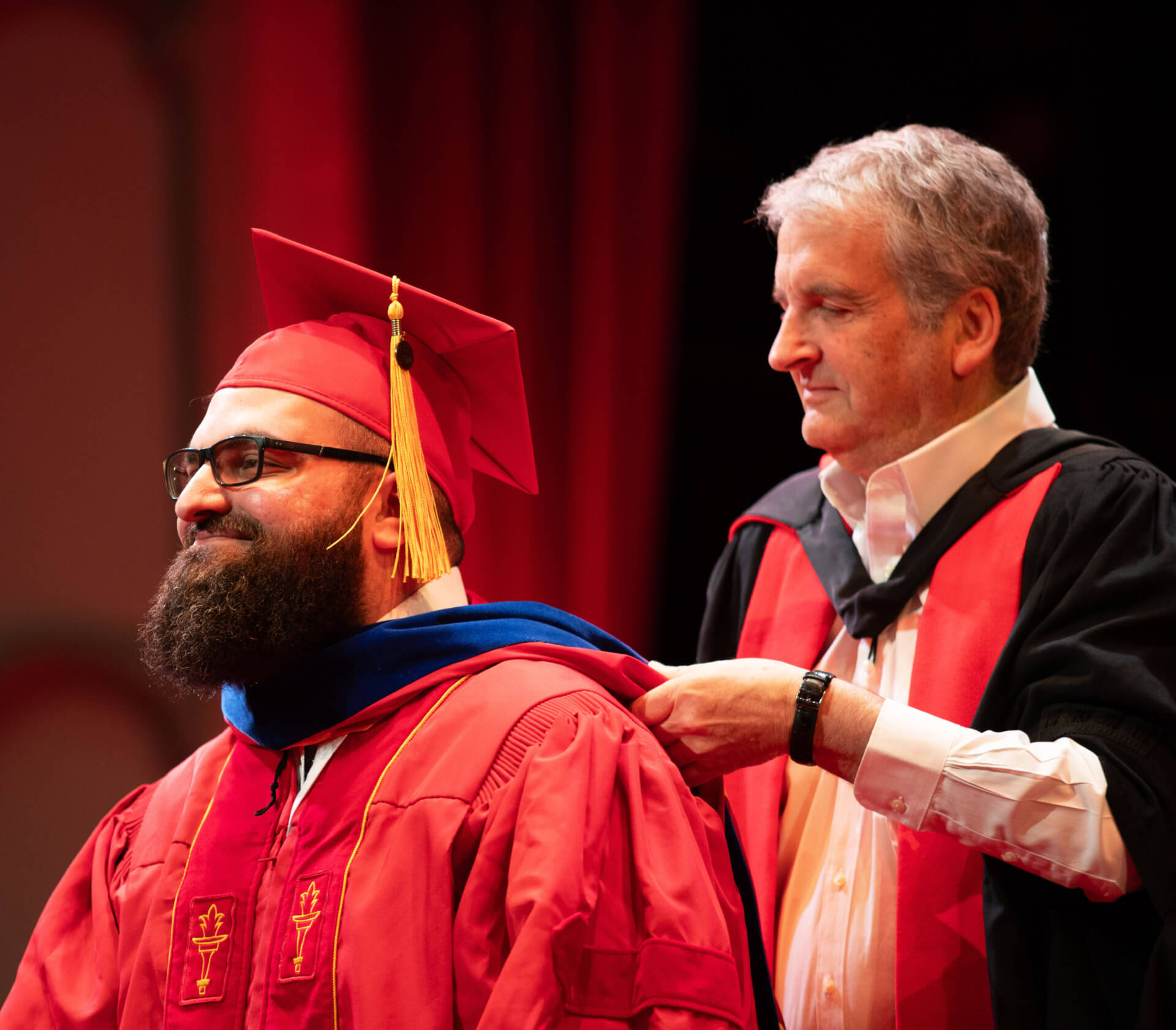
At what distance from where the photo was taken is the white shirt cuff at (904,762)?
161 cm

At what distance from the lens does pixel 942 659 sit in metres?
1.83

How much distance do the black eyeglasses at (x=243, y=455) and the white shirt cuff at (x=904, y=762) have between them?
82 cm

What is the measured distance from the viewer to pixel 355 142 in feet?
9.10

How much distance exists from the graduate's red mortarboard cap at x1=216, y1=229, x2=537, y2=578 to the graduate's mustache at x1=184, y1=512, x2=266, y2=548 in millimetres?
178

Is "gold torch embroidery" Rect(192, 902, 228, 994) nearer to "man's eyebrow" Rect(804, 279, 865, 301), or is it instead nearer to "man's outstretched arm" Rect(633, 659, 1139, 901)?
"man's outstretched arm" Rect(633, 659, 1139, 901)

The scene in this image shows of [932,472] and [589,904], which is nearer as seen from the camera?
[589,904]

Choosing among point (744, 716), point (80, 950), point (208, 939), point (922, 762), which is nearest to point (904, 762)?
point (922, 762)

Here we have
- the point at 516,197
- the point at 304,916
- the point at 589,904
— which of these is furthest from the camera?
the point at 516,197

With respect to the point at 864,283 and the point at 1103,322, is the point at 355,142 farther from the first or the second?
the point at 1103,322

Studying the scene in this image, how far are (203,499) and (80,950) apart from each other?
66cm

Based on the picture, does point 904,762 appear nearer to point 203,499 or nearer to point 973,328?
point 973,328

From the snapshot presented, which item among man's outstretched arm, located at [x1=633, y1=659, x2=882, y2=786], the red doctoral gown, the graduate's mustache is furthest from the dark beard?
man's outstretched arm, located at [x1=633, y1=659, x2=882, y2=786]

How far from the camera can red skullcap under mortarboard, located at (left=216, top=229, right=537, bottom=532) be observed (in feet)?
5.03

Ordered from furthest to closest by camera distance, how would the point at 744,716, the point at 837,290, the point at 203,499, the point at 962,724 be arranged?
the point at 837,290, the point at 962,724, the point at 744,716, the point at 203,499
